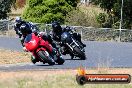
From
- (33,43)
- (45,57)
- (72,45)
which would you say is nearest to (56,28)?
(72,45)

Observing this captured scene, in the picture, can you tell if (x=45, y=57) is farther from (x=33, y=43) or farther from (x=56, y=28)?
(x=56, y=28)

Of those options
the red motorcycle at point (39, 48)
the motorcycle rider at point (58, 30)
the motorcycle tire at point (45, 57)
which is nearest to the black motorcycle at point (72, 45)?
the motorcycle rider at point (58, 30)

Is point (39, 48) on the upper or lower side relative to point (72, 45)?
upper

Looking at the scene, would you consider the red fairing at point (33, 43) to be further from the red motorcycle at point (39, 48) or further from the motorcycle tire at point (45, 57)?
the motorcycle tire at point (45, 57)

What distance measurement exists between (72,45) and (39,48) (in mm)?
2907

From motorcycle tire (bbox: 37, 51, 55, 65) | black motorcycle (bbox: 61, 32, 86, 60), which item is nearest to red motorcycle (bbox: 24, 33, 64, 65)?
motorcycle tire (bbox: 37, 51, 55, 65)

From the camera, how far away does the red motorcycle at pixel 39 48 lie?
60.3 ft

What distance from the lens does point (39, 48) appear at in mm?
18406

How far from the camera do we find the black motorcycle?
20953 mm

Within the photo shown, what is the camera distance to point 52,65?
62.1 feet


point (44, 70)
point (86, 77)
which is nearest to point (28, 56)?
point (44, 70)

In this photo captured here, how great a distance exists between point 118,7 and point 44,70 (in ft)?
84.0

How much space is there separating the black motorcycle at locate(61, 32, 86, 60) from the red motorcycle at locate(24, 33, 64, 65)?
2.16 meters

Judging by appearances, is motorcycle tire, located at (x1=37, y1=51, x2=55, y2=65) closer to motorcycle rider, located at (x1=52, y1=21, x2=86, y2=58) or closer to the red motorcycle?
the red motorcycle
